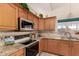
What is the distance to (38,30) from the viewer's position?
1457mm

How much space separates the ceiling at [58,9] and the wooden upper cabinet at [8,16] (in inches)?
10.3

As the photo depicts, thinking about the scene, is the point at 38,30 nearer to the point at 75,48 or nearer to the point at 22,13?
the point at 22,13

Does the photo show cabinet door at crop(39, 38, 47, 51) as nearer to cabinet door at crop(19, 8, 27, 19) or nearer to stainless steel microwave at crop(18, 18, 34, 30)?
stainless steel microwave at crop(18, 18, 34, 30)

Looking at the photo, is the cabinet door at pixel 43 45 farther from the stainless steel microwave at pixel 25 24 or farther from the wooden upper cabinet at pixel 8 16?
the wooden upper cabinet at pixel 8 16

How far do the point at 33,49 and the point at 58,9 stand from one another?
77 centimetres

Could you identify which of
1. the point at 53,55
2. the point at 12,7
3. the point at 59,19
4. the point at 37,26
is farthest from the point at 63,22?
the point at 12,7

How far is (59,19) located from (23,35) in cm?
64

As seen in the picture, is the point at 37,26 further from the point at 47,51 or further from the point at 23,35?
the point at 47,51

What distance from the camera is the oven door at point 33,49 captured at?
133cm

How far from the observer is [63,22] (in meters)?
1.27

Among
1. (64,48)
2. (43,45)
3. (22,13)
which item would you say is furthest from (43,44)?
(22,13)

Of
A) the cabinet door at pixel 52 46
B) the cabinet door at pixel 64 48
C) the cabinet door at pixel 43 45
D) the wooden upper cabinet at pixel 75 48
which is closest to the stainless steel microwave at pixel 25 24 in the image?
the cabinet door at pixel 43 45

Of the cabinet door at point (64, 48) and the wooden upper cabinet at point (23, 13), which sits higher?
the wooden upper cabinet at point (23, 13)

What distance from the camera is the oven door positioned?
133 cm
